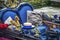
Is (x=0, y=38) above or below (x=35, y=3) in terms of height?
below

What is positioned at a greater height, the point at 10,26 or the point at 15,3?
the point at 15,3

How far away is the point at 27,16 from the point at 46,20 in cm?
46

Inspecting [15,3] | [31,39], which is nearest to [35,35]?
[31,39]

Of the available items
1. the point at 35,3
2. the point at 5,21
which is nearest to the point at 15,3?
the point at 35,3

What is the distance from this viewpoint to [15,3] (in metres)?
5.91

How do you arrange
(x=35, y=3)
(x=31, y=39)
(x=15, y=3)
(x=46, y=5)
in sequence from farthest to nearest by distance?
(x=46, y=5)
(x=35, y=3)
(x=15, y=3)
(x=31, y=39)

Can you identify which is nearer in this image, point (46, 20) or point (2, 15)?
point (2, 15)

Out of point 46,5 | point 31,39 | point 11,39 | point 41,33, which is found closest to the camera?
point 31,39

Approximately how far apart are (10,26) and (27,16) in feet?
2.40

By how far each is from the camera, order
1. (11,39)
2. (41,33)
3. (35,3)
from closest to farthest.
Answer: (11,39), (41,33), (35,3)

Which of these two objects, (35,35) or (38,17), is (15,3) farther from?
(35,35)

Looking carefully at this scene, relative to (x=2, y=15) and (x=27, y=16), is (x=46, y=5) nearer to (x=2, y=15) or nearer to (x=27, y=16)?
(x=27, y=16)

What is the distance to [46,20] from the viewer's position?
4.46m

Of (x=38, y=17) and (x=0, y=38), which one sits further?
(x=38, y=17)
